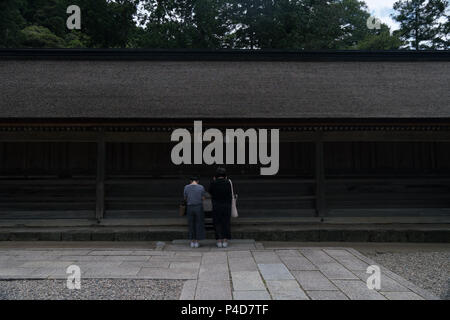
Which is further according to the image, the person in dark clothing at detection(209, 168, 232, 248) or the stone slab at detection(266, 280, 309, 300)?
the person in dark clothing at detection(209, 168, 232, 248)

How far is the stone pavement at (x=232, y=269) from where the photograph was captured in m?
4.30

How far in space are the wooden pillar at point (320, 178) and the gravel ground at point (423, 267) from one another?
6.51 ft

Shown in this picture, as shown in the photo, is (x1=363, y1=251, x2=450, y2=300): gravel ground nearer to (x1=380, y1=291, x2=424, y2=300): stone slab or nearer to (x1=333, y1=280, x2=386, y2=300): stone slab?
(x1=380, y1=291, x2=424, y2=300): stone slab

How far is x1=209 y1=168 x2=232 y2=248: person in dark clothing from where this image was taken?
7.00m

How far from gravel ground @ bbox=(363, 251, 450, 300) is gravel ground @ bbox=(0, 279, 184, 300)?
399cm

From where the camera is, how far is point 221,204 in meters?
7.06

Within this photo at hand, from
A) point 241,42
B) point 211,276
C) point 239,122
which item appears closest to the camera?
point 211,276

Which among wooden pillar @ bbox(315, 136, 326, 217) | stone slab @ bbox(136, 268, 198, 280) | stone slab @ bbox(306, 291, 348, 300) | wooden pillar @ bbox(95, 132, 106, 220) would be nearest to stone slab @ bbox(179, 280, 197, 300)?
stone slab @ bbox(136, 268, 198, 280)

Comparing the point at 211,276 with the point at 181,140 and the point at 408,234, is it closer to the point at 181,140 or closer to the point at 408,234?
the point at 181,140

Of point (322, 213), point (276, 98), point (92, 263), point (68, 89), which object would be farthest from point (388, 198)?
point (68, 89)

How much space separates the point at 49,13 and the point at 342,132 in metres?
38.3

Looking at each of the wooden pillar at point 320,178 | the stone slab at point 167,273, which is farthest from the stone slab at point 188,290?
the wooden pillar at point 320,178

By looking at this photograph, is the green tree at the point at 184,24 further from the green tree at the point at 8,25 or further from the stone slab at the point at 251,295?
the stone slab at the point at 251,295

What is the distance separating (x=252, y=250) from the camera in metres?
6.86
